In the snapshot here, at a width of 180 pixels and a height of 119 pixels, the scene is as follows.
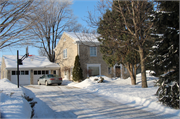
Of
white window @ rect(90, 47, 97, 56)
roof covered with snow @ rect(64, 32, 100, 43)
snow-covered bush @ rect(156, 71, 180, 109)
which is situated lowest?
snow-covered bush @ rect(156, 71, 180, 109)

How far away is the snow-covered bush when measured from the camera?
304 inches

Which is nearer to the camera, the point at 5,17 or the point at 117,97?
the point at 5,17

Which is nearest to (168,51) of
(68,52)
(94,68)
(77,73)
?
(77,73)

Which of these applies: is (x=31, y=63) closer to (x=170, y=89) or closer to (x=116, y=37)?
(x=116, y=37)

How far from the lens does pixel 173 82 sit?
8.20m

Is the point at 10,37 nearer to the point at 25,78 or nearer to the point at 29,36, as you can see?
the point at 29,36

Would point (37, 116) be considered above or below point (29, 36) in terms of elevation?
below

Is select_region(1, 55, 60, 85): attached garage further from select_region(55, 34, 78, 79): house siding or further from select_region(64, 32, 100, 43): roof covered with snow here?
select_region(64, 32, 100, 43): roof covered with snow

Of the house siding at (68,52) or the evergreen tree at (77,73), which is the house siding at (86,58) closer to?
the house siding at (68,52)

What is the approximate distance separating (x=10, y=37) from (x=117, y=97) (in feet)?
23.5

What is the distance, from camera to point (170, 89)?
26.2 feet

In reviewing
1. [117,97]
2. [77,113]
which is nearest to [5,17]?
[77,113]

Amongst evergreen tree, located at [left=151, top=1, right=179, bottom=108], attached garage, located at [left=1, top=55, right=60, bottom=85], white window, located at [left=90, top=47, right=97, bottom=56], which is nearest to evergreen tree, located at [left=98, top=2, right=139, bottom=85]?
evergreen tree, located at [left=151, top=1, right=179, bottom=108]

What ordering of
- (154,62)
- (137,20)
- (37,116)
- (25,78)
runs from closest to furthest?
(37,116), (154,62), (137,20), (25,78)
